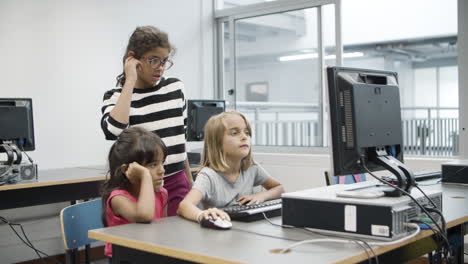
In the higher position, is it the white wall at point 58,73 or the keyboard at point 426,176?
the white wall at point 58,73

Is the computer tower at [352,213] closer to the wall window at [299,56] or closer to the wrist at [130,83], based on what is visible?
the wrist at [130,83]

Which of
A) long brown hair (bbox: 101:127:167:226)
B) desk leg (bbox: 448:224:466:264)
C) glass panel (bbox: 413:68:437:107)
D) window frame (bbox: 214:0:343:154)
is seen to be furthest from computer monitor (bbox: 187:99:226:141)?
glass panel (bbox: 413:68:437:107)

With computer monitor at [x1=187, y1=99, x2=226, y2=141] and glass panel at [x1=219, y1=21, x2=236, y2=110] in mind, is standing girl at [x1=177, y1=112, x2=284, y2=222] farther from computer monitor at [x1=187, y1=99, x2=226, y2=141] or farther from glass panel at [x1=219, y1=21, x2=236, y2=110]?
glass panel at [x1=219, y1=21, x2=236, y2=110]

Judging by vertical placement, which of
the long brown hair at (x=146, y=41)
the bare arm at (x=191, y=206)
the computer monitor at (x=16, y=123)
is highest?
the long brown hair at (x=146, y=41)

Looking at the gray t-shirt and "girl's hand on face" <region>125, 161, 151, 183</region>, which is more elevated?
"girl's hand on face" <region>125, 161, 151, 183</region>

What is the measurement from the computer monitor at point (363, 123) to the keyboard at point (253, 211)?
306mm

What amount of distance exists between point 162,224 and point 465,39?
295 cm

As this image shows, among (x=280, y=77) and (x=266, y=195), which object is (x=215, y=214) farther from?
(x=280, y=77)

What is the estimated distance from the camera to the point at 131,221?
5.79ft

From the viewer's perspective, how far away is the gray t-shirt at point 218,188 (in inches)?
78.2

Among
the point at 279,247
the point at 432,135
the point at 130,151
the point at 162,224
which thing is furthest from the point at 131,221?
the point at 432,135

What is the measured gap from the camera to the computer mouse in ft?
5.08

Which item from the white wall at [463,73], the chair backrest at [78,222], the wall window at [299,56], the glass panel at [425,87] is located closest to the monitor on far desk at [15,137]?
the chair backrest at [78,222]

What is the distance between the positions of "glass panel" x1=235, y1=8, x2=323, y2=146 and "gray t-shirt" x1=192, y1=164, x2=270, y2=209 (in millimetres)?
2725
